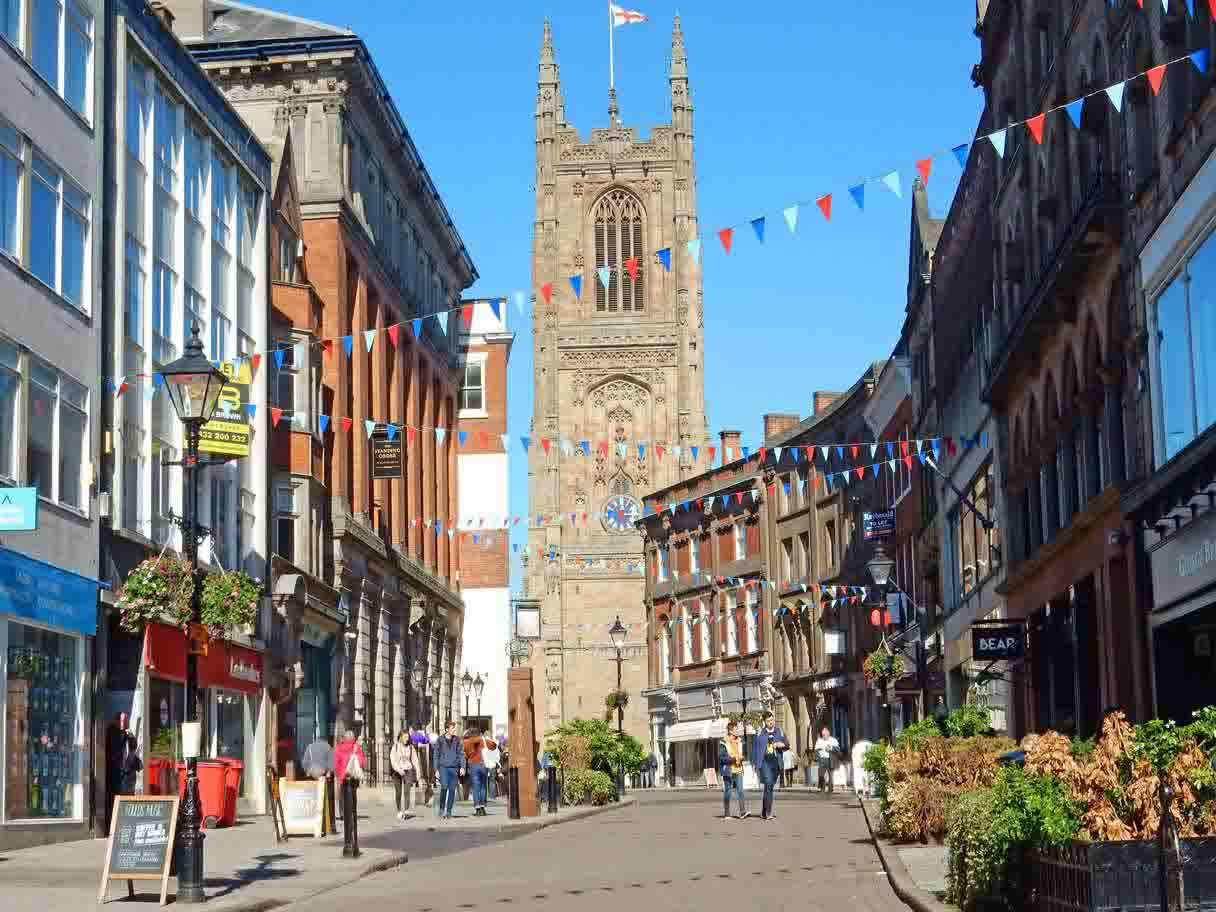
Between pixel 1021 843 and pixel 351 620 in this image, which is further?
pixel 351 620

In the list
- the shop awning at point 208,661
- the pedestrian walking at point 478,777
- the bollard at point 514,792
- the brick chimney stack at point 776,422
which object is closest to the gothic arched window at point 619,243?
the brick chimney stack at point 776,422

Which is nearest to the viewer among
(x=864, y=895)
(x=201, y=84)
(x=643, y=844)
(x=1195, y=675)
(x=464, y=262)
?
(x=864, y=895)

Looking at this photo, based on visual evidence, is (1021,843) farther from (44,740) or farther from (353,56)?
(353,56)

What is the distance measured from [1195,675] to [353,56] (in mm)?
31498

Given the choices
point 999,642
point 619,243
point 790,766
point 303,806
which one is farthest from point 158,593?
point 619,243

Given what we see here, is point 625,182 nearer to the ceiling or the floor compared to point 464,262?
nearer to the ceiling

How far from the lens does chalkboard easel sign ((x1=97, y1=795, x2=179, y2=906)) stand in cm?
1645

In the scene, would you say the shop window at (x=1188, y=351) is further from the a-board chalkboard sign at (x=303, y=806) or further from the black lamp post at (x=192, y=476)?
the a-board chalkboard sign at (x=303, y=806)

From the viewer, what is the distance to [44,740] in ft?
84.9

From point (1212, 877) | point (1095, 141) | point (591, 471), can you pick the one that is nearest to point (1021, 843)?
point (1212, 877)

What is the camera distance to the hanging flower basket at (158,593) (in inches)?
766

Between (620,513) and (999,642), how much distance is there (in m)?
90.9

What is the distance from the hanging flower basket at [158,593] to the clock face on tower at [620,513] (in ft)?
323

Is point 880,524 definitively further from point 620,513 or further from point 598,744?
point 620,513
